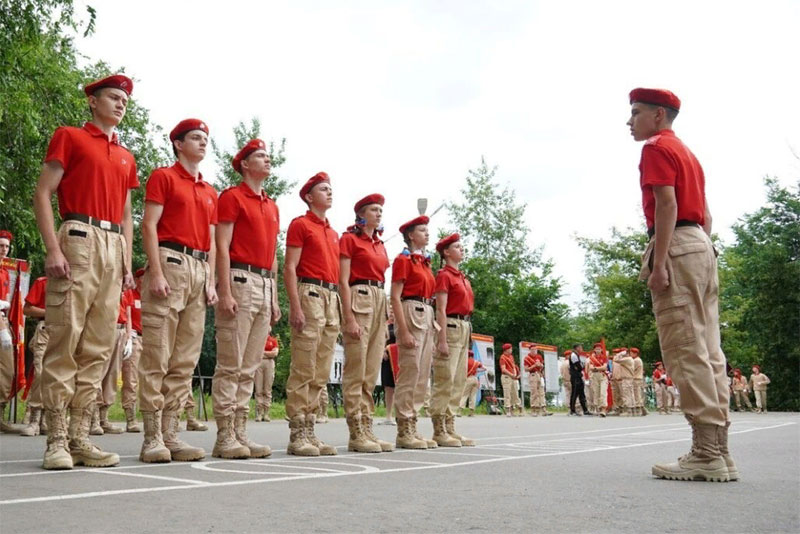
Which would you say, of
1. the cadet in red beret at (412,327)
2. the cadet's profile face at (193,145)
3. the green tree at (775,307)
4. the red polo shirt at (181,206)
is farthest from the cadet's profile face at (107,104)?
the green tree at (775,307)

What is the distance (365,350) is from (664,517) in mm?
4453

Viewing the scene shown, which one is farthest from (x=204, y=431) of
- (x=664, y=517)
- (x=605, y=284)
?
(x=605, y=284)

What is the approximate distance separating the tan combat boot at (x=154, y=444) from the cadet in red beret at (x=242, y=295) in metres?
0.60

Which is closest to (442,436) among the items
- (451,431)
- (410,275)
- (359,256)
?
(451,431)

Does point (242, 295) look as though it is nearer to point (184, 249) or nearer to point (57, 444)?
point (184, 249)

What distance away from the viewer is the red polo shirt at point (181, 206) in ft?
21.7

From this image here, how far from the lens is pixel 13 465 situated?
5.98 metres

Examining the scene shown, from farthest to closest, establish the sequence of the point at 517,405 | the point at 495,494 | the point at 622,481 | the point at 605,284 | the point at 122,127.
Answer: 1. the point at 605,284
2. the point at 517,405
3. the point at 122,127
4. the point at 622,481
5. the point at 495,494

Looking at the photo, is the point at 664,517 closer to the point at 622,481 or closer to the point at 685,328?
the point at 622,481

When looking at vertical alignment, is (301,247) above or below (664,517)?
above

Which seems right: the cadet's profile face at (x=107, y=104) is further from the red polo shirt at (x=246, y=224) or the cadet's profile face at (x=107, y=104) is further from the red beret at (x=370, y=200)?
the red beret at (x=370, y=200)

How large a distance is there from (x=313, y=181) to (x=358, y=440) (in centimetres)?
251

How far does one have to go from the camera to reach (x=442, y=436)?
912 centimetres

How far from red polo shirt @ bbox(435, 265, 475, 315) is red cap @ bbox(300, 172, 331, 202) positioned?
206 cm
